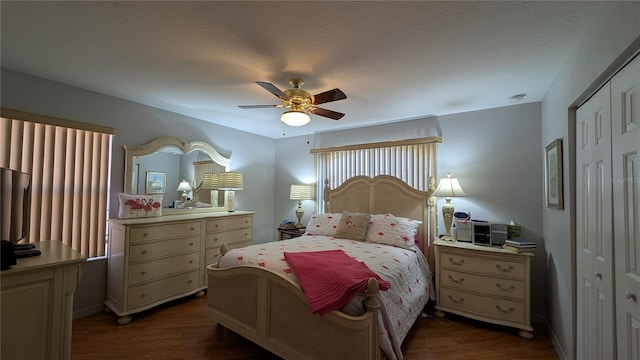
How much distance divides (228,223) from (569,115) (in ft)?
12.2

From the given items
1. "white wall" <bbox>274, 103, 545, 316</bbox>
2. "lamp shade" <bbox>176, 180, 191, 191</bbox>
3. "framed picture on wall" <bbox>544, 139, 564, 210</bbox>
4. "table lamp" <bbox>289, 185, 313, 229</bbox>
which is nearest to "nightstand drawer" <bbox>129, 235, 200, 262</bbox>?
A: "lamp shade" <bbox>176, 180, 191, 191</bbox>

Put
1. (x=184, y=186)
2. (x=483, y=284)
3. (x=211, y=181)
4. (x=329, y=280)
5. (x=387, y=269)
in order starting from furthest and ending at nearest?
1. (x=211, y=181)
2. (x=184, y=186)
3. (x=483, y=284)
4. (x=387, y=269)
5. (x=329, y=280)

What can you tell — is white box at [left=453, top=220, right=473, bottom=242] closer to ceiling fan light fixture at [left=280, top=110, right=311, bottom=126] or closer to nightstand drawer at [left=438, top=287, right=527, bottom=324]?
nightstand drawer at [left=438, top=287, right=527, bottom=324]

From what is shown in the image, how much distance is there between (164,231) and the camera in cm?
284

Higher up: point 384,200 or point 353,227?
point 384,200

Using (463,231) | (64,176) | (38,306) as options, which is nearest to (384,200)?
(463,231)

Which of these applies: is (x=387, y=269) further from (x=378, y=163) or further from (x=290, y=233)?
(x=290, y=233)

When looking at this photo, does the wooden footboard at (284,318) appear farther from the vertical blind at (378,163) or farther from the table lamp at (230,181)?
the vertical blind at (378,163)

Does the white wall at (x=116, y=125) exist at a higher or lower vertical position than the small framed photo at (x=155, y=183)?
higher

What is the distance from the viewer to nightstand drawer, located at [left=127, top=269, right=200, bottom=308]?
260 centimetres

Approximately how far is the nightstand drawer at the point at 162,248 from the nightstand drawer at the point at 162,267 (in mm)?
65

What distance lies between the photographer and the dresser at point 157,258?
2562mm

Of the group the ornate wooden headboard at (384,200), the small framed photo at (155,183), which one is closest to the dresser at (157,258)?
the small framed photo at (155,183)

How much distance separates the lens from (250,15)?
4.85 feet
